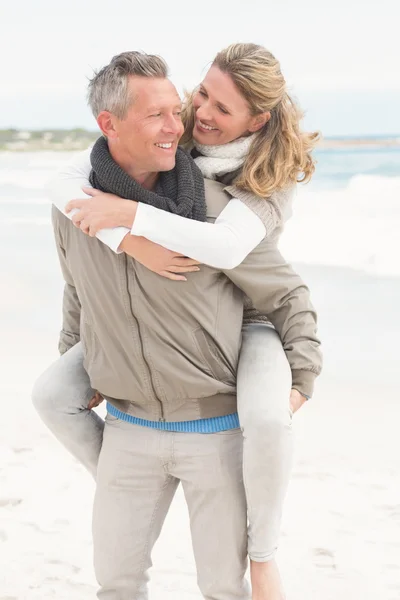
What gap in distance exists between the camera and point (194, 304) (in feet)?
6.73

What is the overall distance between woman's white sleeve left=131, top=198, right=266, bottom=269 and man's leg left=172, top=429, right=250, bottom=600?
48 cm

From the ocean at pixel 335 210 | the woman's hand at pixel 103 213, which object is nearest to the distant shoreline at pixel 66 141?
the ocean at pixel 335 210

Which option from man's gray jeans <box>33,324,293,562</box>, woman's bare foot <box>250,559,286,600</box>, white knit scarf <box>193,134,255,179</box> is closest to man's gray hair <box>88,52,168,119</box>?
white knit scarf <box>193,134,255,179</box>

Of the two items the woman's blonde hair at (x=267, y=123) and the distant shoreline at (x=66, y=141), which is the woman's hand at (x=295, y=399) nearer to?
the woman's blonde hair at (x=267, y=123)

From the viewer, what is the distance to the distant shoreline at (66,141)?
61.3ft

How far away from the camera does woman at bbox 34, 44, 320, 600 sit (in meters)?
1.96

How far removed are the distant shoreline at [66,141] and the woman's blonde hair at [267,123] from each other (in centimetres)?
1606

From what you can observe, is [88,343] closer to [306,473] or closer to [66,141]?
[306,473]

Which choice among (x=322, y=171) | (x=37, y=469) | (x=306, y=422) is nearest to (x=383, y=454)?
(x=306, y=422)

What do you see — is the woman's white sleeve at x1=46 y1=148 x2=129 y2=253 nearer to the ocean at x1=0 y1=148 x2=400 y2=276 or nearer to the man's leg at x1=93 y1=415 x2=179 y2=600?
the man's leg at x1=93 y1=415 x2=179 y2=600

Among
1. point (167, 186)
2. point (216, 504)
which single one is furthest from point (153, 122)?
point (216, 504)

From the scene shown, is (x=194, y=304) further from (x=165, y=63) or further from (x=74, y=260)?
(x=165, y=63)

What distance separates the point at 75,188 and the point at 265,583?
1.07 metres

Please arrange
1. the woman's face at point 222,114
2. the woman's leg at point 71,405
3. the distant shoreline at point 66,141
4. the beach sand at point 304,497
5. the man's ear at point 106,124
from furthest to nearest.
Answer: the distant shoreline at point 66,141, the beach sand at point 304,497, the woman's leg at point 71,405, the woman's face at point 222,114, the man's ear at point 106,124
